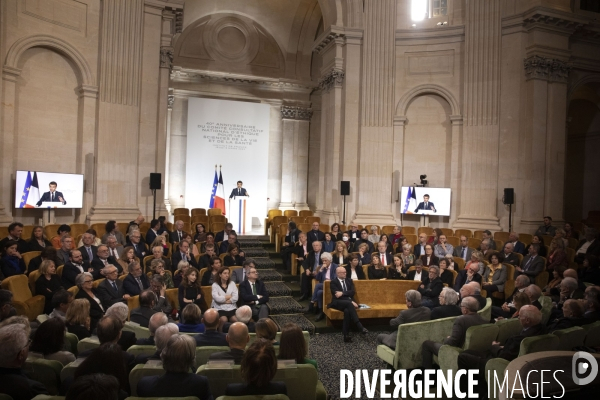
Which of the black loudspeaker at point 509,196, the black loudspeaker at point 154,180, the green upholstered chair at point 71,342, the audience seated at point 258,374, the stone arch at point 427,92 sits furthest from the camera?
→ the stone arch at point 427,92

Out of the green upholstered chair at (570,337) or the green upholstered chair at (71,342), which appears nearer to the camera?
the green upholstered chair at (71,342)

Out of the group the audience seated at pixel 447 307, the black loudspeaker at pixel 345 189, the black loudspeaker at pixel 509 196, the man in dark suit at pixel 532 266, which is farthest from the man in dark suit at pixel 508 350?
the black loudspeaker at pixel 345 189

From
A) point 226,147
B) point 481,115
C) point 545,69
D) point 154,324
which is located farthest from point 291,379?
point 226,147

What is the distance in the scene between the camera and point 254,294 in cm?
710

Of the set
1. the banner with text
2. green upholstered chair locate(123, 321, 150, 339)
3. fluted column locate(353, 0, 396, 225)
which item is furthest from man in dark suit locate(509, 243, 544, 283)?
the banner with text

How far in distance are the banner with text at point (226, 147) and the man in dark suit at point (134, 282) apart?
1005 cm

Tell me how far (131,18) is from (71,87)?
2192mm

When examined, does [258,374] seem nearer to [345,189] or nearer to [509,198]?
[345,189]

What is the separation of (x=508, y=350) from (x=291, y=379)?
2.22 m

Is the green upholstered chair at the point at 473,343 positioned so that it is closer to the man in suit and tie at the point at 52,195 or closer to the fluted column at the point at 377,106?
the man in suit and tie at the point at 52,195

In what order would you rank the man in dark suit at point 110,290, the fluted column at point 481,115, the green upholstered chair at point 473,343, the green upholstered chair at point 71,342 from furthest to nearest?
the fluted column at point 481,115
the man in dark suit at point 110,290
the green upholstered chair at point 473,343
the green upholstered chair at point 71,342

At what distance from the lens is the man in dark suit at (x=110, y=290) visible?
237 inches

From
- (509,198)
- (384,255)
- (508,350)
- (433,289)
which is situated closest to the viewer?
(508,350)

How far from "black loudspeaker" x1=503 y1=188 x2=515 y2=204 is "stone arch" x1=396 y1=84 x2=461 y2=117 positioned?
266 cm
